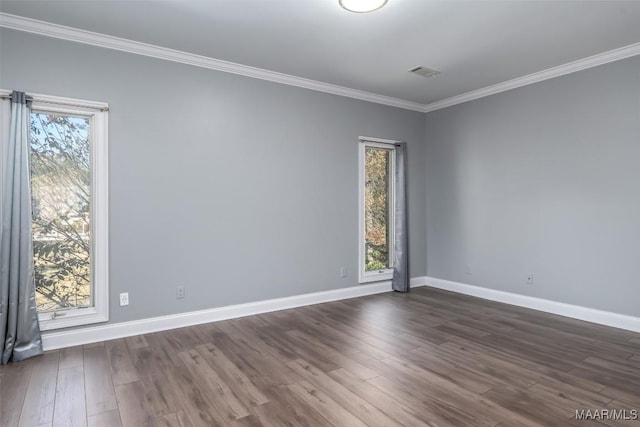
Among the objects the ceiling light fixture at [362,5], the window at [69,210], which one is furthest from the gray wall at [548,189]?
the window at [69,210]

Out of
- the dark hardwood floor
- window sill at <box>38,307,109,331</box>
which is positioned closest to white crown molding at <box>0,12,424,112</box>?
window sill at <box>38,307,109,331</box>

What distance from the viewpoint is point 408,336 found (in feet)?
11.2

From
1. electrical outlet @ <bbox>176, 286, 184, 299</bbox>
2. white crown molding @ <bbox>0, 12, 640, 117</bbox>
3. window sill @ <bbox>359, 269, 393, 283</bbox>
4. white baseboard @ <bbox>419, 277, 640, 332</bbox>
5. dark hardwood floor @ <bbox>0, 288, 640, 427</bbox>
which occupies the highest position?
white crown molding @ <bbox>0, 12, 640, 117</bbox>

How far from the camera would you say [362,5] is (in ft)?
8.75

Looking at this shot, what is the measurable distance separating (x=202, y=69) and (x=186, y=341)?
282 centimetres

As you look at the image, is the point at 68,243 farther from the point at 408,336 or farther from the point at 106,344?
the point at 408,336

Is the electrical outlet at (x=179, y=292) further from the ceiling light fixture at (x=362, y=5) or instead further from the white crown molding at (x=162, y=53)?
the ceiling light fixture at (x=362, y=5)

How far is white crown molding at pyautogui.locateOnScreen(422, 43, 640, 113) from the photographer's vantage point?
11.7 ft

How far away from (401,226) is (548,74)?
2.61 meters

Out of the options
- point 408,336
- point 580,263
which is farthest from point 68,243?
point 580,263

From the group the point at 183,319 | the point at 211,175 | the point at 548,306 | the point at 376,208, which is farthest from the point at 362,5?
the point at 548,306

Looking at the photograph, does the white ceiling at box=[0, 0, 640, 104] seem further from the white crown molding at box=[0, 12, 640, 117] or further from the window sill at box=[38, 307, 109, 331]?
the window sill at box=[38, 307, 109, 331]

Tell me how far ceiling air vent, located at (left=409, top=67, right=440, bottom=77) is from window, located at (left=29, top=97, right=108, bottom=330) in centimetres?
333

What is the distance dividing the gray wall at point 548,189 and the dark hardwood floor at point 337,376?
603mm
